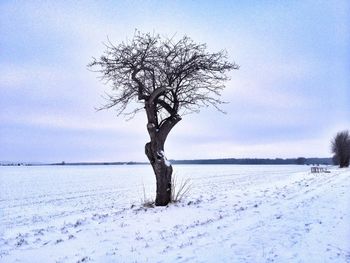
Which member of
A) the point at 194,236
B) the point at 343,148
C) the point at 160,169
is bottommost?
the point at 194,236

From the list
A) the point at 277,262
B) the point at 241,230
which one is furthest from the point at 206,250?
the point at 241,230

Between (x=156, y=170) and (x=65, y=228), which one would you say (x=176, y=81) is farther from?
(x=65, y=228)

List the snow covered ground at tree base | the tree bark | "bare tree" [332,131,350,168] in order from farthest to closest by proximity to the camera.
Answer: "bare tree" [332,131,350,168] < the tree bark < the snow covered ground at tree base

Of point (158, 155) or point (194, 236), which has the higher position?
point (158, 155)

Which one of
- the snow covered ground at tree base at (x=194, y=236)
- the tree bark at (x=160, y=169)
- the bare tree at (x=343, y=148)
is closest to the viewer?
the snow covered ground at tree base at (x=194, y=236)

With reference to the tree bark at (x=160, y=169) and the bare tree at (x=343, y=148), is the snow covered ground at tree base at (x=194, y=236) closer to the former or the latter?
the tree bark at (x=160, y=169)

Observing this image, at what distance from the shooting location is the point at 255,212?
1221 cm

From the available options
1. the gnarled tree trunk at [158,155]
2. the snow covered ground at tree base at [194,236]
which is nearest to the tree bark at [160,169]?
the gnarled tree trunk at [158,155]

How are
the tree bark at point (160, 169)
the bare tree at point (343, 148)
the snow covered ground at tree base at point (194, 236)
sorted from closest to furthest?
the snow covered ground at tree base at point (194, 236)
the tree bark at point (160, 169)
the bare tree at point (343, 148)

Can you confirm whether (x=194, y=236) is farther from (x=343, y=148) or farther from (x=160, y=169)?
(x=343, y=148)

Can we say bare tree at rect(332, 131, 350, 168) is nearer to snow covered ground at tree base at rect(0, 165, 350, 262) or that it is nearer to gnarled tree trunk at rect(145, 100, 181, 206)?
snow covered ground at tree base at rect(0, 165, 350, 262)

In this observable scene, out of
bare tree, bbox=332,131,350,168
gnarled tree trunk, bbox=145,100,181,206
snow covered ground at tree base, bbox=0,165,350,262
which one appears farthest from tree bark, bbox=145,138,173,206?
bare tree, bbox=332,131,350,168

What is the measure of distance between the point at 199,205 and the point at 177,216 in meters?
3.08

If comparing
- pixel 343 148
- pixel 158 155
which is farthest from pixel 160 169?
pixel 343 148
